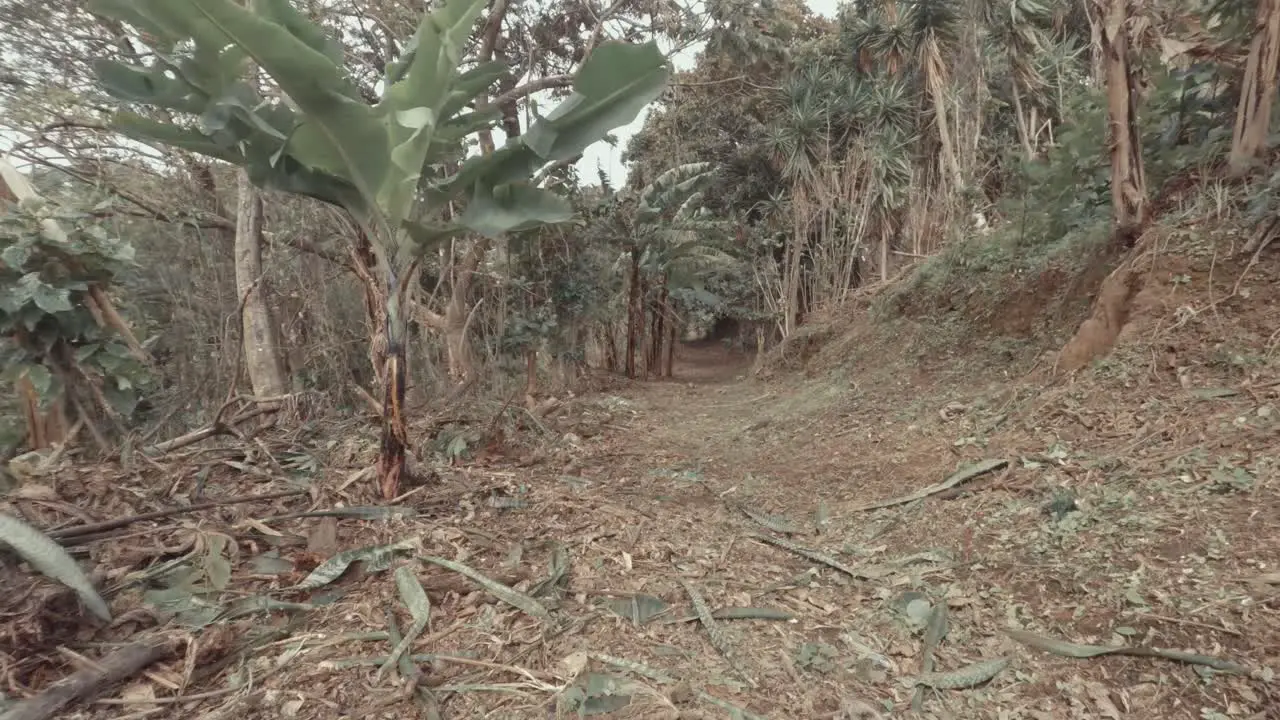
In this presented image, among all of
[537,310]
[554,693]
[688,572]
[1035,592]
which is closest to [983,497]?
[1035,592]

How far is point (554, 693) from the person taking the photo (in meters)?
1.66

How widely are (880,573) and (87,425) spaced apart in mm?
4427

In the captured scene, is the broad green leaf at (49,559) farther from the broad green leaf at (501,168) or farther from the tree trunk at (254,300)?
the tree trunk at (254,300)

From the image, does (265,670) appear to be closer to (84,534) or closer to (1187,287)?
(84,534)

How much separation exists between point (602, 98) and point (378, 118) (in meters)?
0.88

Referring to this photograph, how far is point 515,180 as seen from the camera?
2699mm

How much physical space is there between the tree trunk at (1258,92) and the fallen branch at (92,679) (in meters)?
5.83

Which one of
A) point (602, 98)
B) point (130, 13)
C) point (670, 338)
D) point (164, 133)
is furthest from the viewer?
point (670, 338)

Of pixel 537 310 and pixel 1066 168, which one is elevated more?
pixel 1066 168

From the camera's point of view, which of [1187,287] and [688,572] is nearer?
[688,572]

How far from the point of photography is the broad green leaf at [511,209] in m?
2.48

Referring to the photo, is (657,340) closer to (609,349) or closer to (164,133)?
(609,349)

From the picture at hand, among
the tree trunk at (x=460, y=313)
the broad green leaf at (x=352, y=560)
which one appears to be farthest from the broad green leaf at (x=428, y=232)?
the tree trunk at (x=460, y=313)

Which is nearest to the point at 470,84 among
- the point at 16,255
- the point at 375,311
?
the point at 375,311
